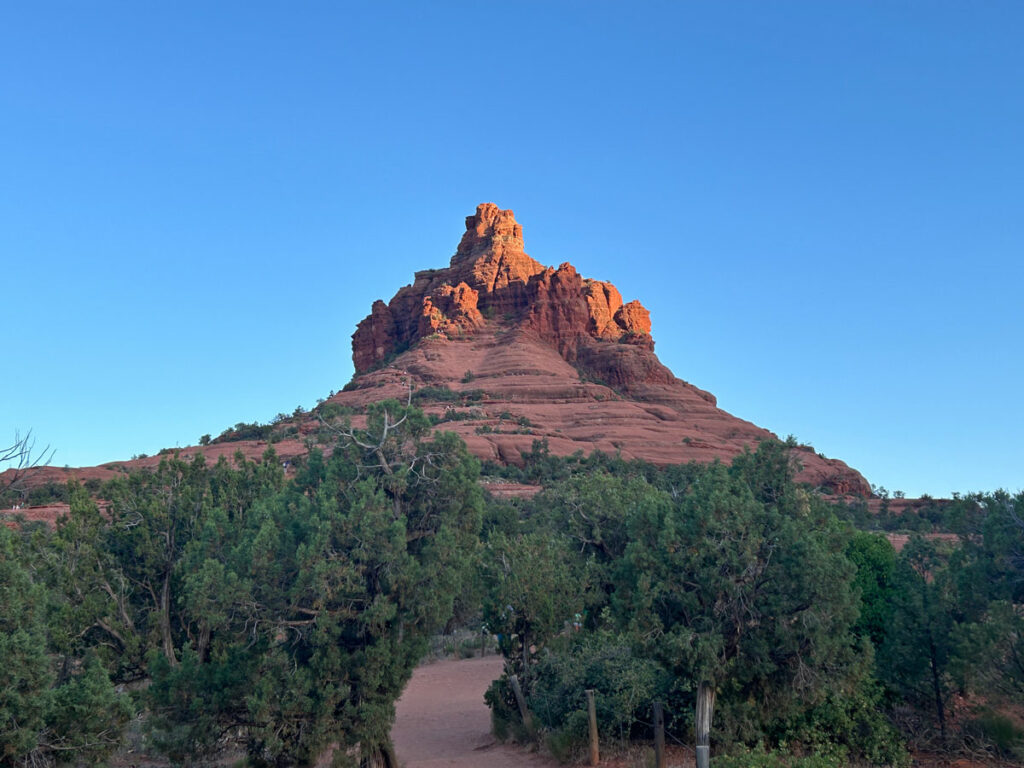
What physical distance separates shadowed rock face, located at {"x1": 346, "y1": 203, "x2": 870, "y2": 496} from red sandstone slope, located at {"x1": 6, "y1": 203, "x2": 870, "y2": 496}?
246mm

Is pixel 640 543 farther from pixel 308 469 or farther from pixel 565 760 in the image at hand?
pixel 308 469

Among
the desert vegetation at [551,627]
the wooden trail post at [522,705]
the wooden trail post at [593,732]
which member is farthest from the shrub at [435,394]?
the wooden trail post at [593,732]

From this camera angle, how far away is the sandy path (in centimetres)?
1628

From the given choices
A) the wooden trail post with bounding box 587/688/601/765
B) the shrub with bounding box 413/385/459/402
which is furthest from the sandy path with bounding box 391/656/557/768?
the shrub with bounding box 413/385/459/402

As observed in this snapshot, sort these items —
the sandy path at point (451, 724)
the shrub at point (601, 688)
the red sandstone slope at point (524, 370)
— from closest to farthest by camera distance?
the shrub at point (601, 688)
the sandy path at point (451, 724)
the red sandstone slope at point (524, 370)

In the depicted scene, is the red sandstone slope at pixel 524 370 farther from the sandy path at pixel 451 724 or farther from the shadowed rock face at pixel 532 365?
the sandy path at pixel 451 724

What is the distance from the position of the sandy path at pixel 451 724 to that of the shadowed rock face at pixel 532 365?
4986 cm

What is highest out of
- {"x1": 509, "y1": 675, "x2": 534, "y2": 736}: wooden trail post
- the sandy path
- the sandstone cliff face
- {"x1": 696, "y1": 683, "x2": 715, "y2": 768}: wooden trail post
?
the sandstone cliff face

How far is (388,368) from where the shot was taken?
381ft

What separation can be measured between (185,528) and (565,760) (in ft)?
37.7

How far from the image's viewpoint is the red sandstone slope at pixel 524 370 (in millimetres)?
85625

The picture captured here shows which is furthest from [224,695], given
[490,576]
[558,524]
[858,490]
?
[858,490]

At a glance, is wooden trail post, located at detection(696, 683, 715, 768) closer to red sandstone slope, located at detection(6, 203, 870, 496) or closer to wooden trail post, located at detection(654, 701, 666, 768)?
wooden trail post, located at detection(654, 701, 666, 768)

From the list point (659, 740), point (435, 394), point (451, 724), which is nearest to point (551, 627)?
point (659, 740)
